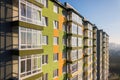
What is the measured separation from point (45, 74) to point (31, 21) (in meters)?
10.8

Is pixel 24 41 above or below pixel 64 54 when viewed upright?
above

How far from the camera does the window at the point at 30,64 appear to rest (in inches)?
800

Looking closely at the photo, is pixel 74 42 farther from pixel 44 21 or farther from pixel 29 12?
pixel 29 12

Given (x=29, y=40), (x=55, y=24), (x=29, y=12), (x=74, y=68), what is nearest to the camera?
(x=29, y=40)

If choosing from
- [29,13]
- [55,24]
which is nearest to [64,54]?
[55,24]

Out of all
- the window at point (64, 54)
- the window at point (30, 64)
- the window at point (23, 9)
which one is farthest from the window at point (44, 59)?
the window at point (23, 9)

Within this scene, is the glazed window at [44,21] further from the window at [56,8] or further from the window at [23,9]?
the window at [23,9]

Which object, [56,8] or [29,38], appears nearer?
[29,38]

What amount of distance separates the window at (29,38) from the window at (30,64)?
3.99 ft

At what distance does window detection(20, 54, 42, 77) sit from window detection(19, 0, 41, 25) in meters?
4.08

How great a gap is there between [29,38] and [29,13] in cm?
280

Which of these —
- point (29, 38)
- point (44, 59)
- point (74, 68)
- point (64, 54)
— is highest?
point (29, 38)

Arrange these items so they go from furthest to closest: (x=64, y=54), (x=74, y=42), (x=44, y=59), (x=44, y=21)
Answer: (x=74, y=42) < (x=64, y=54) < (x=44, y=21) < (x=44, y=59)

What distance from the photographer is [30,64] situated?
21516 mm
